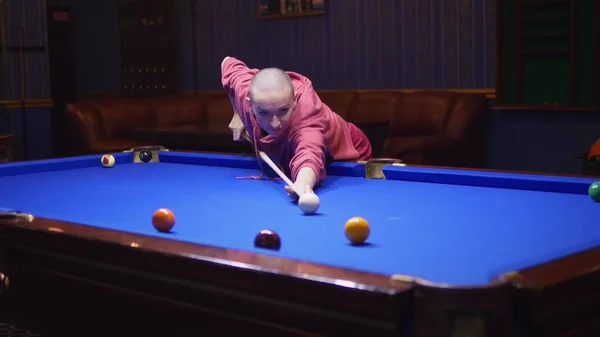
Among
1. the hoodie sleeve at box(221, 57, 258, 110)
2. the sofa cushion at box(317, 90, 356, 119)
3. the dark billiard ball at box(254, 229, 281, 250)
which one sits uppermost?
the hoodie sleeve at box(221, 57, 258, 110)

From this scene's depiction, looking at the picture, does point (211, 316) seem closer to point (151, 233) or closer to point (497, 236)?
point (151, 233)

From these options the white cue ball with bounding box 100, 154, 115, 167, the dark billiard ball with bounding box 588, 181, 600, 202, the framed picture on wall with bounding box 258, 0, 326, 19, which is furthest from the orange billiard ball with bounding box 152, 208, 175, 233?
the framed picture on wall with bounding box 258, 0, 326, 19

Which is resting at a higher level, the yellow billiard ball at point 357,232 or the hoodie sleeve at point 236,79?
the hoodie sleeve at point 236,79

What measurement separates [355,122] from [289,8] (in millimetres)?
1843

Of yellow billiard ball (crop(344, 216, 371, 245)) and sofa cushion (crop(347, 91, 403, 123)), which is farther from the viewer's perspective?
sofa cushion (crop(347, 91, 403, 123))

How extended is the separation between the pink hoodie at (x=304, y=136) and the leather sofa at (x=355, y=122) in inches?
75.5

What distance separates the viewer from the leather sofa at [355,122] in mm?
5891

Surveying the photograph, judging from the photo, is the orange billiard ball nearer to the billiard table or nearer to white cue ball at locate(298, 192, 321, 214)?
the billiard table

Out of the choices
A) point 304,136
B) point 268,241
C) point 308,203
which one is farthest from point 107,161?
point 268,241

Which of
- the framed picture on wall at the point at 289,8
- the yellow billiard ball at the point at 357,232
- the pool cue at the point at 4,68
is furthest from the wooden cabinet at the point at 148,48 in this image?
the yellow billiard ball at the point at 357,232

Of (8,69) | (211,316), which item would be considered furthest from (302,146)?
(8,69)

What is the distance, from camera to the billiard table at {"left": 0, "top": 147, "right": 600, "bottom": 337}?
1.48m

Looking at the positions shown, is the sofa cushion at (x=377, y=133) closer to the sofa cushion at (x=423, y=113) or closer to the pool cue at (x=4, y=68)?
the sofa cushion at (x=423, y=113)

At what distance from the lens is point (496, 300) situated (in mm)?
1386
